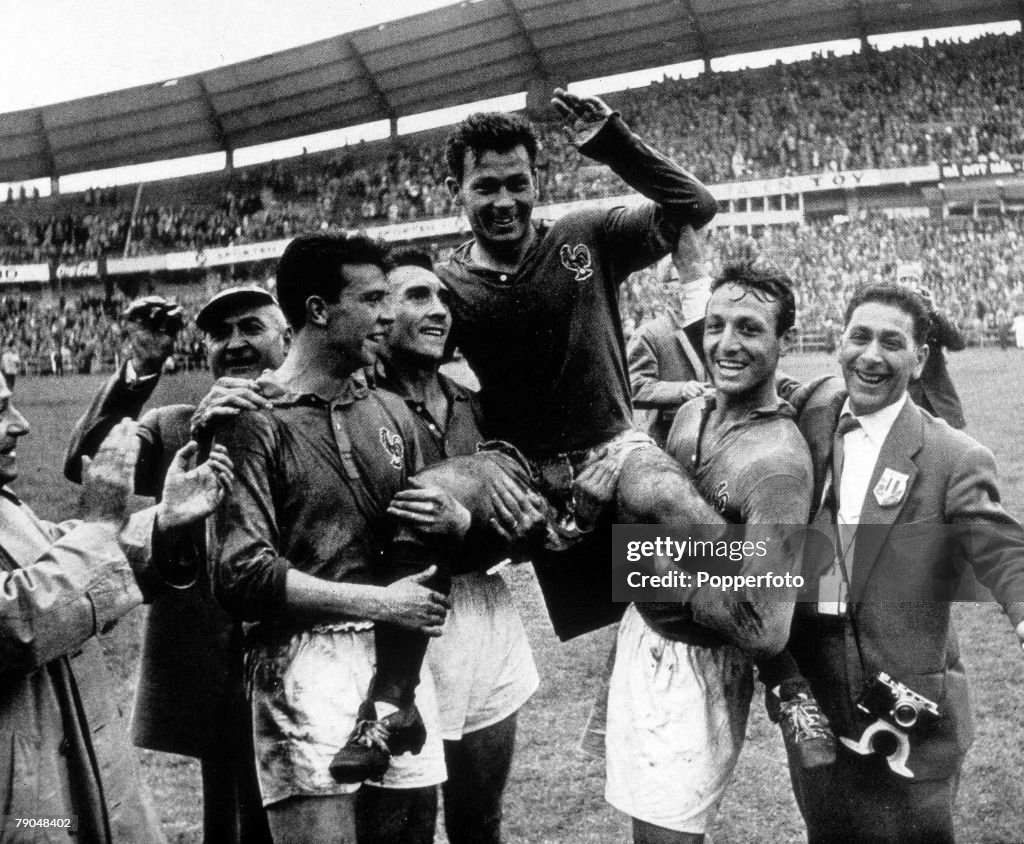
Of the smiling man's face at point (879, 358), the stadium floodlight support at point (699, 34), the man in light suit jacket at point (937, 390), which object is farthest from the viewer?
the stadium floodlight support at point (699, 34)

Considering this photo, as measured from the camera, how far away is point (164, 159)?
2566 centimetres

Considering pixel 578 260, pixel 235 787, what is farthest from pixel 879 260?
pixel 235 787

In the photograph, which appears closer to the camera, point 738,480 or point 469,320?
point 738,480

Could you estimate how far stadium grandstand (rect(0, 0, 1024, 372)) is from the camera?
69.6ft

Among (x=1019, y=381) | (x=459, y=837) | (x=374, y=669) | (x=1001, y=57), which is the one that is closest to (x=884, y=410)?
(x=374, y=669)

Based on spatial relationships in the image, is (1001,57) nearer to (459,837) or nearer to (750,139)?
(750,139)

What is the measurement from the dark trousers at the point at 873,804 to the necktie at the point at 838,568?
40 cm

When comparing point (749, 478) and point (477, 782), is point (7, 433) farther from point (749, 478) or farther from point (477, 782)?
point (749, 478)

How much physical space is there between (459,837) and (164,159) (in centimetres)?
2613

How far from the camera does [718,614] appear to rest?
238 centimetres

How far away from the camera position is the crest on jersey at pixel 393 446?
247 centimetres

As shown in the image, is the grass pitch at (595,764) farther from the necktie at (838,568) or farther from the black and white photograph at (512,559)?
the necktie at (838,568)

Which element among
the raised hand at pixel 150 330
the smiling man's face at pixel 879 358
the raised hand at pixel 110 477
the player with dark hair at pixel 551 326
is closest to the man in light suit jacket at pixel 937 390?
the smiling man's face at pixel 879 358

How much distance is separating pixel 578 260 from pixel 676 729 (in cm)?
147
